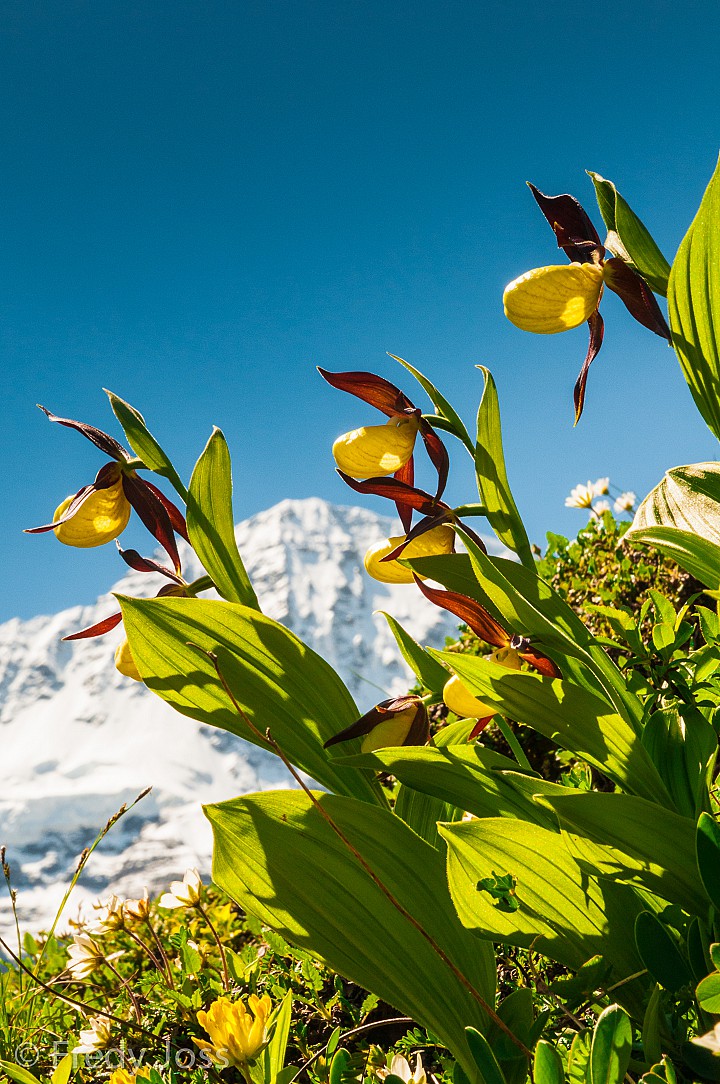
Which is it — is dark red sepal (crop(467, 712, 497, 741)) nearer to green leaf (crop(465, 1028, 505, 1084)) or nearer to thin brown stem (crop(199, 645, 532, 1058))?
thin brown stem (crop(199, 645, 532, 1058))

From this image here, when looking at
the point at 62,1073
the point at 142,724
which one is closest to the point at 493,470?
the point at 62,1073

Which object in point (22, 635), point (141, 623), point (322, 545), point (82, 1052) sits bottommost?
point (82, 1052)

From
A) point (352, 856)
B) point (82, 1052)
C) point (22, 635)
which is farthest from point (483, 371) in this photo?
point (22, 635)

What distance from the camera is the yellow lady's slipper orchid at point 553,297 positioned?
61.4 inches

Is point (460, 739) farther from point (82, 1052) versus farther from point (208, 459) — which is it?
point (82, 1052)

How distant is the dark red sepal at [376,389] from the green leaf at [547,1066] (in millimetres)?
1139

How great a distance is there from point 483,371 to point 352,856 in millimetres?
963

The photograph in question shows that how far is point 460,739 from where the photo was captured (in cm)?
159

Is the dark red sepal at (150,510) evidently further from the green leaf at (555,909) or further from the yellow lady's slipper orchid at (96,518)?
the green leaf at (555,909)

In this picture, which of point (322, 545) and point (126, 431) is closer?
point (126, 431)

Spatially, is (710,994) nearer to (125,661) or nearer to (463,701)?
(463,701)

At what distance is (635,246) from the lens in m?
1.58

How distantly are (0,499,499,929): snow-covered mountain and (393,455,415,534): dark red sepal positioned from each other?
382 ft

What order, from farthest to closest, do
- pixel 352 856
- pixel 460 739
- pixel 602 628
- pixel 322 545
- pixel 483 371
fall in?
pixel 322 545, pixel 602 628, pixel 460 739, pixel 483 371, pixel 352 856
